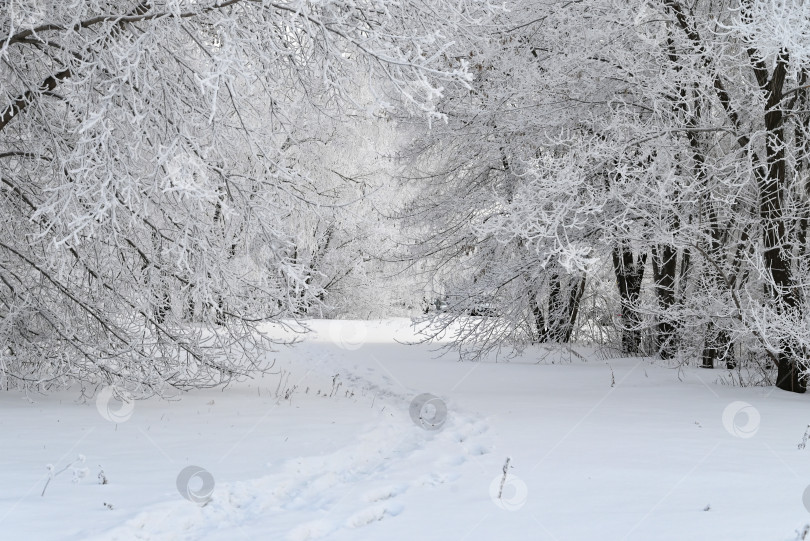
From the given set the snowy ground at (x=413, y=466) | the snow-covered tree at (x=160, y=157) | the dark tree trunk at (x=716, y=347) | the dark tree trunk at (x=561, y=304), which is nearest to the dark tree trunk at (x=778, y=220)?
the snowy ground at (x=413, y=466)

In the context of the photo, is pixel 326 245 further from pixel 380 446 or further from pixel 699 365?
pixel 380 446

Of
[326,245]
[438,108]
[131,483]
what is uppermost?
[438,108]

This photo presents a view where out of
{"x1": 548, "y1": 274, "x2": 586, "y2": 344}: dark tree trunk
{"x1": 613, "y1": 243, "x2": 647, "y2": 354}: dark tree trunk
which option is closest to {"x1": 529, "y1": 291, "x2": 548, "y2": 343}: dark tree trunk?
{"x1": 548, "y1": 274, "x2": 586, "y2": 344}: dark tree trunk

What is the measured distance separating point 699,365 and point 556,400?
3972 millimetres

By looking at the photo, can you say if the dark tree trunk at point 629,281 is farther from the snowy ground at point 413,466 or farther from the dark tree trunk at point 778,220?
the dark tree trunk at point 778,220

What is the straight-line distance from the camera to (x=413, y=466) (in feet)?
18.0

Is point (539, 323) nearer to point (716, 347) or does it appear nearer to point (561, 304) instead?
point (561, 304)

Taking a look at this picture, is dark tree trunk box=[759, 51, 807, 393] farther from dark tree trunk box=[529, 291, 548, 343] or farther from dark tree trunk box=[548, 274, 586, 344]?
dark tree trunk box=[529, 291, 548, 343]

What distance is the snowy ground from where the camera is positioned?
4102 mm

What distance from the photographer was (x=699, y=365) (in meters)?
11.3

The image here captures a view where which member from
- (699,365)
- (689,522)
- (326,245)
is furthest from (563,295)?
(326,245)

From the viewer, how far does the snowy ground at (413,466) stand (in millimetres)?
4102

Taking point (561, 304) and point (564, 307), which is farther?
point (561, 304)

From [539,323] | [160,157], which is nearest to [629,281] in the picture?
[539,323]
